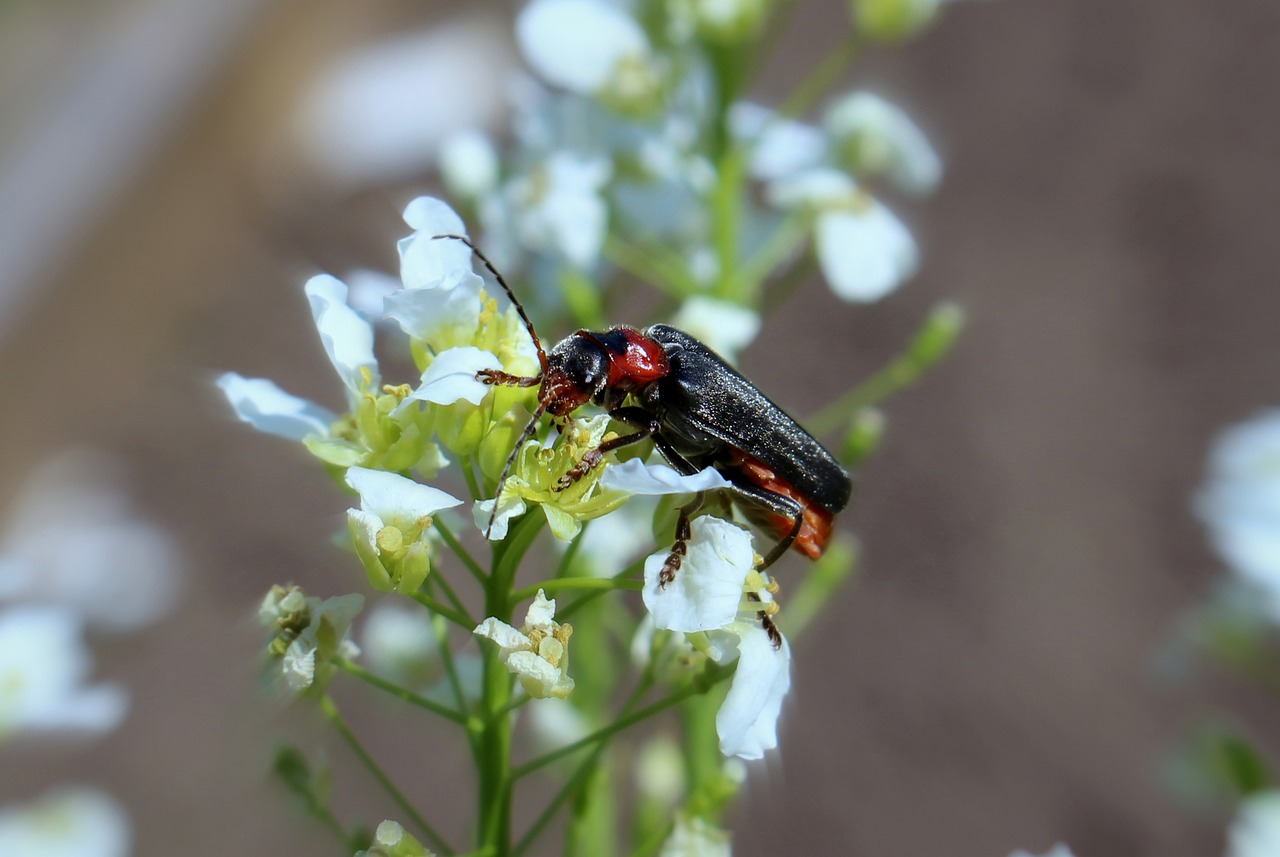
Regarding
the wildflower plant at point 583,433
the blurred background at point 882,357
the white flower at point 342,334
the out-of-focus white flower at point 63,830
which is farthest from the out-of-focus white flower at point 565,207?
the blurred background at point 882,357

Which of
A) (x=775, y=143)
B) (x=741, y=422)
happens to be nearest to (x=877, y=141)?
(x=775, y=143)

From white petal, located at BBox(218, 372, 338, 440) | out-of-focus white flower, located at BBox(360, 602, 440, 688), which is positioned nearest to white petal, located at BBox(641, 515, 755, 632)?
white petal, located at BBox(218, 372, 338, 440)

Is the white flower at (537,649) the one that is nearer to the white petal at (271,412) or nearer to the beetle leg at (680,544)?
the beetle leg at (680,544)

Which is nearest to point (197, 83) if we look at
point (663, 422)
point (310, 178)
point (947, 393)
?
point (310, 178)

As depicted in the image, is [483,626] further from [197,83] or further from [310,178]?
[197,83]

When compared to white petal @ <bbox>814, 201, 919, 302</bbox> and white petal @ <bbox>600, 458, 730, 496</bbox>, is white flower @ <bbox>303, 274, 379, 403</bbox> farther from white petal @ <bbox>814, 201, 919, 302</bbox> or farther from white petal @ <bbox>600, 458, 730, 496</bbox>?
white petal @ <bbox>814, 201, 919, 302</bbox>
